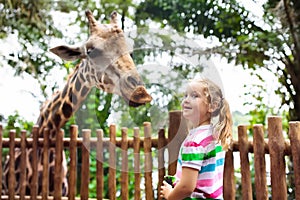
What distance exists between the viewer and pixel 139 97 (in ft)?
6.36

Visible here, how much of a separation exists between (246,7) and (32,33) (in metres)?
1.92

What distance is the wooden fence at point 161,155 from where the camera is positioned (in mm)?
1674

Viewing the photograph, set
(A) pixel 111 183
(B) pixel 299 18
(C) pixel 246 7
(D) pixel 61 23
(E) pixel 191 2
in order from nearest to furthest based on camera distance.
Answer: (A) pixel 111 183
(B) pixel 299 18
(C) pixel 246 7
(E) pixel 191 2
(D) pixel 61 23

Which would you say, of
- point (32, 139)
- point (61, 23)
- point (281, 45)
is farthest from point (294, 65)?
point (61, 23)

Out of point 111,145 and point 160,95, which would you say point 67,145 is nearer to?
point 111,145

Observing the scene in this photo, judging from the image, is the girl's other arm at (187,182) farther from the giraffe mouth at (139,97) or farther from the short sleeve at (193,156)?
the giraffe mouth at (139,97)

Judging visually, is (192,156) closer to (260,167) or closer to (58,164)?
(260,167)

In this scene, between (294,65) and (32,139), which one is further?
(294,65)

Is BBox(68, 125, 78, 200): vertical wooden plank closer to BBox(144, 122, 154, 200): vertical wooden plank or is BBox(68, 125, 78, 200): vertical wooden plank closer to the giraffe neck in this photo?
the giraffe neck

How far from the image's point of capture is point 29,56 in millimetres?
4016

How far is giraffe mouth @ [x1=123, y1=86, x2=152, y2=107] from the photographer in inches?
75.4

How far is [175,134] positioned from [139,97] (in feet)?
0.82

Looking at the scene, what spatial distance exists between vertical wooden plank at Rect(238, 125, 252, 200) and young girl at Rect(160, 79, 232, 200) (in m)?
0.49

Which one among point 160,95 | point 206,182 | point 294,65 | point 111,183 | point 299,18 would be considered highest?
point 299,18
